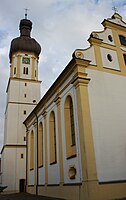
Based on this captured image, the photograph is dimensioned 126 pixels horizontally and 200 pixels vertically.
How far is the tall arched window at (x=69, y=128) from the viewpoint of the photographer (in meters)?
13.5

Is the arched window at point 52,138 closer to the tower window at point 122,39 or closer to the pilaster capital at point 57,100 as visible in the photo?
the pilaster capital at point 57,100

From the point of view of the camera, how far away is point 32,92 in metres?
31.9

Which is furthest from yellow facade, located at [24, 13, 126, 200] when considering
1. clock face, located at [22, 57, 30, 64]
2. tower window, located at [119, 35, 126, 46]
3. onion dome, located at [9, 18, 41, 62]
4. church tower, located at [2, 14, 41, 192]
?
onion dome, located at [9, 18, 41, 62]

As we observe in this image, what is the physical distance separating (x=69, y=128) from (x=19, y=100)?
58.5ft

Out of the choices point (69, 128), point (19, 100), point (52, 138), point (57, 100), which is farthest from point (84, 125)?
point (19, 100)

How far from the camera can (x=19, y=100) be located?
3077 cm

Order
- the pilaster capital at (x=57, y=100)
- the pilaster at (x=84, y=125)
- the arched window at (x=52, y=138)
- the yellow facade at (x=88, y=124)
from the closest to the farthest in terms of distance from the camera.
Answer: the pilaster at (x=84, y=125), the yellow facade at (x=88, y=124), the pilaster capital at (x=57, y=100), the arched window at (x=52, y=138)

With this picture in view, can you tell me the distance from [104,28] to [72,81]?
17.6 feet

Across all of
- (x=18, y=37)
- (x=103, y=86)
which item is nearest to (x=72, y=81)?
(x=103, y=86)

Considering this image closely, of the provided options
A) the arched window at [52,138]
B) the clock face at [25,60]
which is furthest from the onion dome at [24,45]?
the arched window at [52,138]

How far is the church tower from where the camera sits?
27.0 metres

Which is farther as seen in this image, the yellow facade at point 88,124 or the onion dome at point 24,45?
the onion dome at point 24,45

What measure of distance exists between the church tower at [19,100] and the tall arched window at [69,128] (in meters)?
15.3

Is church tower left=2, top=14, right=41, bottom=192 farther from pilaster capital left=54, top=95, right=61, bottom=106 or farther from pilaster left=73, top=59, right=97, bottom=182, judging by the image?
pilaster left=73, top=59, right=97, bottom=182
